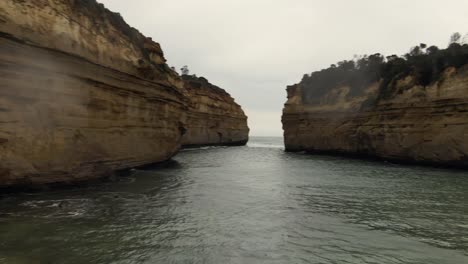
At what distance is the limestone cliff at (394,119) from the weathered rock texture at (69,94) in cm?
2067

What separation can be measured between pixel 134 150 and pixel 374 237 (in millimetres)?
13318

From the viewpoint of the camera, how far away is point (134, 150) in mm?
17609

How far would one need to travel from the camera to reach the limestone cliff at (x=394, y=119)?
23.3m

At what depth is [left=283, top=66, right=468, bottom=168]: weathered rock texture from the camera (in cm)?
2319

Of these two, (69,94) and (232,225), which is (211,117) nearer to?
(69,94)

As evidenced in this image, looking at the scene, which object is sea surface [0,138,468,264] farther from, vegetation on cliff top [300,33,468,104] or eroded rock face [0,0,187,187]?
vegetation on cliff top [300,33,468,104]

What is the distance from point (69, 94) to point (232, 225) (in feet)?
29.7

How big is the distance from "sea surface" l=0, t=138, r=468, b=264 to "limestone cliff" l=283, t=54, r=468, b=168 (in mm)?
10841

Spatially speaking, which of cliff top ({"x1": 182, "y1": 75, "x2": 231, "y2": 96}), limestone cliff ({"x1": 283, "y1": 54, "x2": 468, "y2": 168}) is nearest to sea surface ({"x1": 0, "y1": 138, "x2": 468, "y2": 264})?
limestone cliff ({"x1": 283, "y1": 54, "x2": 468, "y2": 168})

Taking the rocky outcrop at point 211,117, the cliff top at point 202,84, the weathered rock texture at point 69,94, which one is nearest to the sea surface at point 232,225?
the weathered rock texture at point 69,94

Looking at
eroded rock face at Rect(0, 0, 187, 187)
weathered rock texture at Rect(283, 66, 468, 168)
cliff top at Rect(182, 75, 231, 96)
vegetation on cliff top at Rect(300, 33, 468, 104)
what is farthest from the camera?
cliff top at Rect(182, 75, 231, 96)

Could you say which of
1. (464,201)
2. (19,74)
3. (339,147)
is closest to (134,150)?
(19,74)

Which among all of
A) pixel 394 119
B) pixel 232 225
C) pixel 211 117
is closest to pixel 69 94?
pixel 232 225

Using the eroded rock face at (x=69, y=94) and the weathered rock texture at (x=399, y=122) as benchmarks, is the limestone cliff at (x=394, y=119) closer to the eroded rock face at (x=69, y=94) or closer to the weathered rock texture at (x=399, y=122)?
the weathered rock texture at (x=399, y=122)
